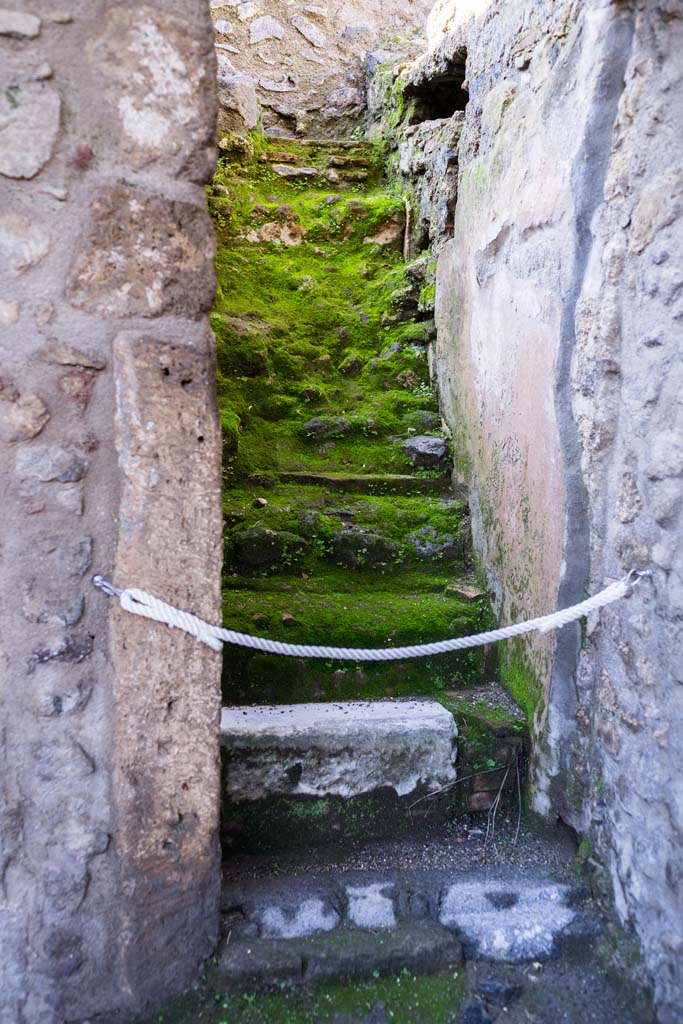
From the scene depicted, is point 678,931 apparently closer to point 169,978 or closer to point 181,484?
point 169,978

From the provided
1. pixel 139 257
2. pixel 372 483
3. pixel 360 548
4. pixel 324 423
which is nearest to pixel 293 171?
pixel 324 423

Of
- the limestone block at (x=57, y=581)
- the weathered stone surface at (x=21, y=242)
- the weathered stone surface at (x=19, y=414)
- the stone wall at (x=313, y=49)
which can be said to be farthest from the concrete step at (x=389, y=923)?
the stone wall at (x=313, y=49)

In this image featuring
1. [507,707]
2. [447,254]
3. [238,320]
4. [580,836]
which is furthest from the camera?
[238,320]

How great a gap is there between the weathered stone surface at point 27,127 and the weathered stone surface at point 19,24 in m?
0.09

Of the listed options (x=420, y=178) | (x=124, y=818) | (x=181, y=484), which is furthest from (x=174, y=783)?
(x=420, y=178)

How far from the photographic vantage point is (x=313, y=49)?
586 centimetres

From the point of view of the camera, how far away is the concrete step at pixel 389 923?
1796 mm

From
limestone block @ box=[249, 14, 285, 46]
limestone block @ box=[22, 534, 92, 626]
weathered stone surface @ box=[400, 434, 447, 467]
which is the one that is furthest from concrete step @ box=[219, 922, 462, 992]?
limestone block @ box=[249, 14, 285, 46]

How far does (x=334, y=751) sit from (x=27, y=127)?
67.9 inches

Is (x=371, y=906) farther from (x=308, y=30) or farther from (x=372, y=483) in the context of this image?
(x=308, y=30)

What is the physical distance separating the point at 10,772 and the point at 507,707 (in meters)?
1.52

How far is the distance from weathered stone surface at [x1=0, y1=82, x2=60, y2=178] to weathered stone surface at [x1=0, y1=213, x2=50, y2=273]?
9 cm

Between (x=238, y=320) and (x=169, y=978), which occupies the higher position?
(x=238, y=320)

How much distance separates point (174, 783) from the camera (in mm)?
1682
